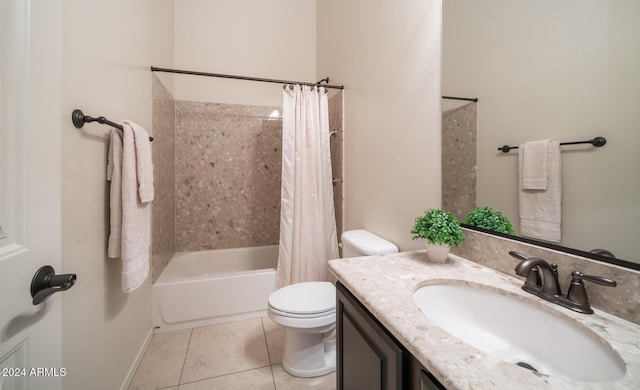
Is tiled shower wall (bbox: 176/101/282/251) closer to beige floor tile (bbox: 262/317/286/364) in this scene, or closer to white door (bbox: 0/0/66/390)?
beige floor tile (bbox: 262/317/286/364)

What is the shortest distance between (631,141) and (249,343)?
2061 mm

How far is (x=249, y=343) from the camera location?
1682mm

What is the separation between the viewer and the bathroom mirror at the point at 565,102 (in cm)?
57

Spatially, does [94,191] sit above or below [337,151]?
below

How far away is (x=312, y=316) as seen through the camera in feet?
4.15

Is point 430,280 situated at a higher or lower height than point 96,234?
lower

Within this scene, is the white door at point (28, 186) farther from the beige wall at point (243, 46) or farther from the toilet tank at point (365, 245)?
the beige wall at point (243, 46)

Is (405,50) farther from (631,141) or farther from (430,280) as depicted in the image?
(430,280)

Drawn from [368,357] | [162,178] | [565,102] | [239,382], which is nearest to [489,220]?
[565,102]

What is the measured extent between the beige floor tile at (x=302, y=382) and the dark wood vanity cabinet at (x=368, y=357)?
0.56m

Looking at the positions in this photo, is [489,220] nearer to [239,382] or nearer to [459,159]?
[459,159]

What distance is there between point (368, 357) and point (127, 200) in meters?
1.25

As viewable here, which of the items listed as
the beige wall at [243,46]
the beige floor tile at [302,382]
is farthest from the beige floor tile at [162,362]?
the beige wall at [243,46]

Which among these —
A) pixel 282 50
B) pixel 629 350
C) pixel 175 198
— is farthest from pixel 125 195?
pixel 282 50
